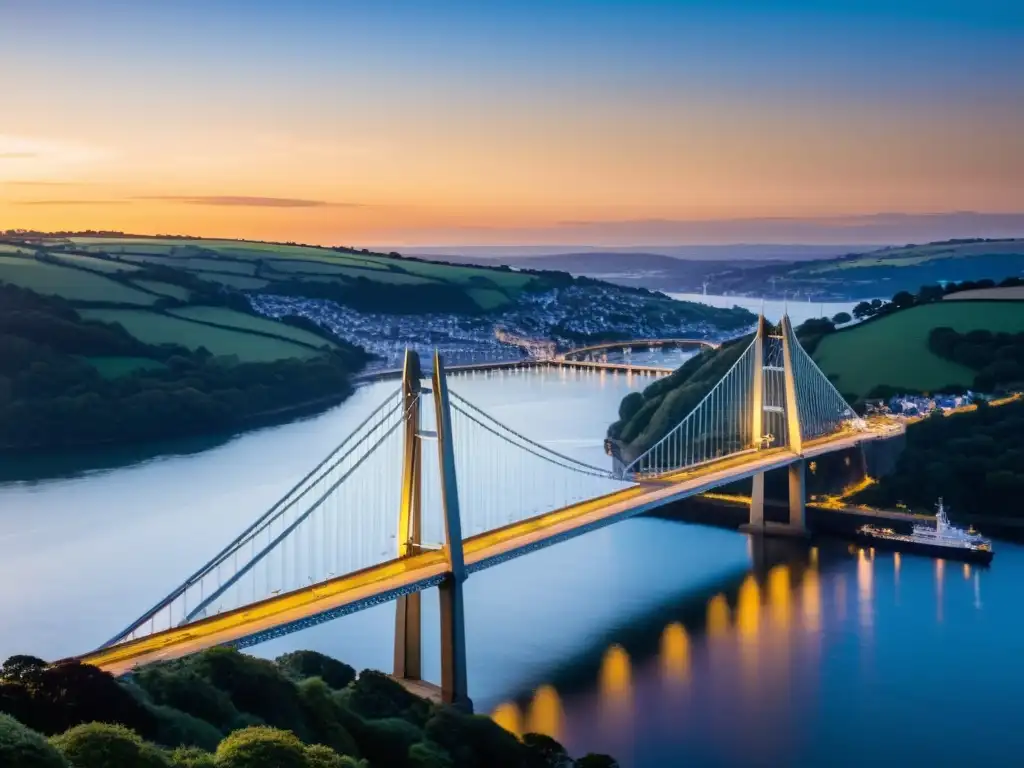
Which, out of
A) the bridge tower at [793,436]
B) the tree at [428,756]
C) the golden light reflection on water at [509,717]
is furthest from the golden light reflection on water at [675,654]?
the bridge tower at [793,436]

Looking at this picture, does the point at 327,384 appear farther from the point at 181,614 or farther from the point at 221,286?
the point at 181,614

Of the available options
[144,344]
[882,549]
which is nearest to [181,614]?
[882,549]

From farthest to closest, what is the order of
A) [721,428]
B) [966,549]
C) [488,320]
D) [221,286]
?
[488,320]
[221,286]
[721,428]
[966,549]

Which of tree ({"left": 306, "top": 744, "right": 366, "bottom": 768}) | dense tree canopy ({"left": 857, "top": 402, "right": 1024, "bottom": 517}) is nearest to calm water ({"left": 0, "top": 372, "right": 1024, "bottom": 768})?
dense tree canopy ({"left": 857, "top": 402, "right": 1024, "bottom": 517})

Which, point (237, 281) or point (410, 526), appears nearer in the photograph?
point (410, 526)

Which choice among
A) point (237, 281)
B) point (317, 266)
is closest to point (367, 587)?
point (237, 281)

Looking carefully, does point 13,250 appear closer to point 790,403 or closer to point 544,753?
point 790,403
